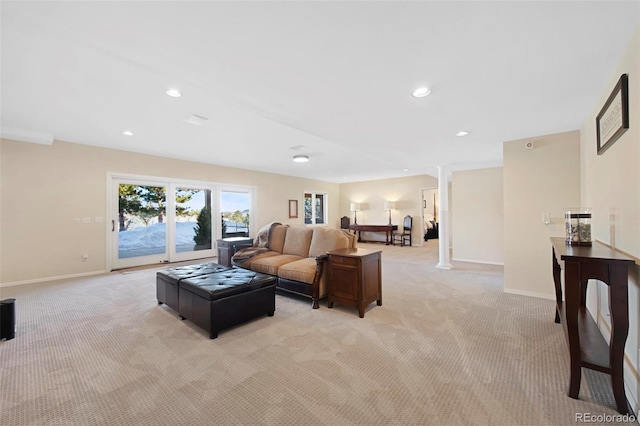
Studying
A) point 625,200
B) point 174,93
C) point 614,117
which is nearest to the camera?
point 625,200

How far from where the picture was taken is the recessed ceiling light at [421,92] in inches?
91.9

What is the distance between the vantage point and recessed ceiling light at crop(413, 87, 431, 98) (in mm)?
2334

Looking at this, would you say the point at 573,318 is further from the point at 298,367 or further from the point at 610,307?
the point at 298,367

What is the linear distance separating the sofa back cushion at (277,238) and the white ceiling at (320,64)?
178 centimetres

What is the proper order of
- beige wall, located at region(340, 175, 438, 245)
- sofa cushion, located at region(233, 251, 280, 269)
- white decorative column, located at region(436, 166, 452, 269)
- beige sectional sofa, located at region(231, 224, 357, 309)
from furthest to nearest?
beige wall, located at region(340, 175, 438, 245)
white decorative column, located at region(436, 166, 452, 269)
sofa cushion, located at region(233, 251, 280, 269)
beige sectional sofa, located at region(231, 224, 357, 309)

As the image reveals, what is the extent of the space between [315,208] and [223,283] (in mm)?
7421

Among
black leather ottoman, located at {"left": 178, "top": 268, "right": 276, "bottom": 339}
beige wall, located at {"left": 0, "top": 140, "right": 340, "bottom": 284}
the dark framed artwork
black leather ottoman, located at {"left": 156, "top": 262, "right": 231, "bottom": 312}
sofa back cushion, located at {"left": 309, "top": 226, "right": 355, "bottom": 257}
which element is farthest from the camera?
beige wall, located at {"left": 0, "top": 140, "right": 340, "bottom": 284}

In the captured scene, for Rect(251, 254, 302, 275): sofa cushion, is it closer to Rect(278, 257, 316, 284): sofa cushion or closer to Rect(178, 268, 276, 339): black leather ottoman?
Rect(278, 257, 316, 284): sofa cushion

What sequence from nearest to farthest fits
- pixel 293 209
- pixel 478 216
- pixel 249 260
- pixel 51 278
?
pixel 249 260
pixel 51 278
pixel 478 216
pixel 293 209

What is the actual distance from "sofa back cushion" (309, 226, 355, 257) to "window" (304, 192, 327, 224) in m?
5.68

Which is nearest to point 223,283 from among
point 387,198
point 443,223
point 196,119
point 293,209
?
point 196,119

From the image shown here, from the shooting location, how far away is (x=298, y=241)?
4.30 meters

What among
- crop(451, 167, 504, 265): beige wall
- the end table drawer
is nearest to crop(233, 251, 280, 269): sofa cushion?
→ the end table drawer

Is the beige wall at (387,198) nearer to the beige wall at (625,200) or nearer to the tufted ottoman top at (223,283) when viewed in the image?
the beige wall at (625,200)
